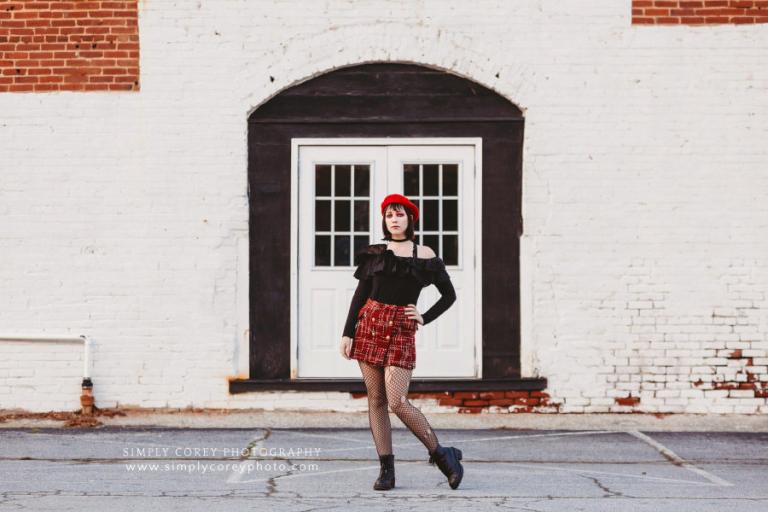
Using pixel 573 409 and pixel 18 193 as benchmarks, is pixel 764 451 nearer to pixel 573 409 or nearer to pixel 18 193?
pixel 573 409

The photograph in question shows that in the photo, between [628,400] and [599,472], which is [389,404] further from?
[628,400]

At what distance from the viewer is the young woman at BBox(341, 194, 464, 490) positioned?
22.4ft

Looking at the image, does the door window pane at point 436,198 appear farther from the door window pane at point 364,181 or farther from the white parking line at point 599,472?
the white parking line at point 599,472

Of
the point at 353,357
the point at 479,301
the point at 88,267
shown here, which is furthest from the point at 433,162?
the point at 353,357

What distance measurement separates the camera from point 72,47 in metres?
10.4

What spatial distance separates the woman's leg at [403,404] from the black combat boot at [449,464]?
5cm

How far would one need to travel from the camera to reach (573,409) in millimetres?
10305

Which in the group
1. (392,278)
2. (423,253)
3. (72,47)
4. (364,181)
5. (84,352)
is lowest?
(84,352)

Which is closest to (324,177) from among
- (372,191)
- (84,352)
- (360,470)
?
(372,191)

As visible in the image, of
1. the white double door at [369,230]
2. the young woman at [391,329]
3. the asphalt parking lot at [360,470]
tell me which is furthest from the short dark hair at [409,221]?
the white double door at [369,230]

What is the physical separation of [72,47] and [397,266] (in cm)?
496

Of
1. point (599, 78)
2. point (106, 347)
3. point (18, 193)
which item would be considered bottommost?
point (106, 347)

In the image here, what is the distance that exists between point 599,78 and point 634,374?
8.68 feet

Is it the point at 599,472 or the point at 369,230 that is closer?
the point at 599,472
